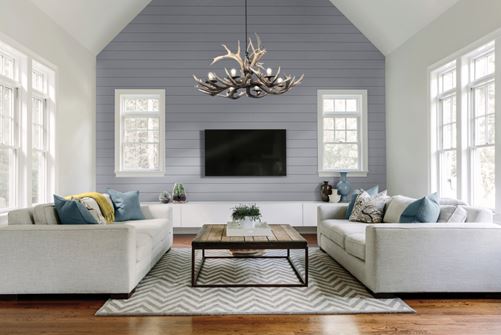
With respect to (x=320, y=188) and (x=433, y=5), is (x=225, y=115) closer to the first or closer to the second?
(x=320, y=188)

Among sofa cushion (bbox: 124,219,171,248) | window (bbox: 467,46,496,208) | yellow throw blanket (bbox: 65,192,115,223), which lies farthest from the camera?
yellow throw blanket (bbox: 65,192,115,223)

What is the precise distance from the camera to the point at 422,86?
Result: 608 centimetres

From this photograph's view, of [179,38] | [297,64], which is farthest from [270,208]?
[179,38]

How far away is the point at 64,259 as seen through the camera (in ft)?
11.4

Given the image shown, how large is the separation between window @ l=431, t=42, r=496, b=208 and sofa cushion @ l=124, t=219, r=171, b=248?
346 centimetres

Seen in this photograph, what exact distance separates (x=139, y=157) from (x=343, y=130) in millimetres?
3497

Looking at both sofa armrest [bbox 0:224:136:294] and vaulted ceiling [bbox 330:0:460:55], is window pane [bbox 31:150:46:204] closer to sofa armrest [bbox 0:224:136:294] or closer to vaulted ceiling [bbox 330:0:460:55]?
sofa armrest [bbox 0:224:136:294]

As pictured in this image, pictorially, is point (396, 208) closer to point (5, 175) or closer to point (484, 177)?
point (484, 177)

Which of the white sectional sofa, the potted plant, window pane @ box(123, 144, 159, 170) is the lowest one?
the white sectional sofa

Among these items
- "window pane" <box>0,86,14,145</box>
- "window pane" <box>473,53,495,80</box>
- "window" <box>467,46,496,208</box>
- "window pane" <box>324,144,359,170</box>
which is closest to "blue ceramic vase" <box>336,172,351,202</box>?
"window pane" <box>324,144,359,170</box>

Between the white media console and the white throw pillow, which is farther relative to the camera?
the white media console

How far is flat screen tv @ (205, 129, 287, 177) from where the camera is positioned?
7379mm

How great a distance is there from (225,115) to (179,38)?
151 cm

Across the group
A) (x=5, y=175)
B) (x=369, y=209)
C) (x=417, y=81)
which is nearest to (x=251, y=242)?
(x=369, y=209)
